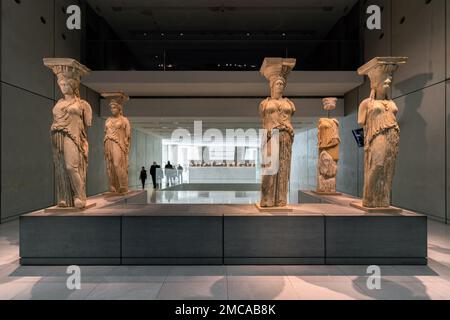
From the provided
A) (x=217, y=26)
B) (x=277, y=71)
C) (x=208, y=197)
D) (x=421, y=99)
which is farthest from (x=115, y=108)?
(x=421, y=99)

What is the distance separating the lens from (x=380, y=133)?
14.9 feet

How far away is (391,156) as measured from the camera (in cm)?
459

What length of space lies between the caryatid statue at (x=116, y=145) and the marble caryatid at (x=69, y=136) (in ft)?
7.00

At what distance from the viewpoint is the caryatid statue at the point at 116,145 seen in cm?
689

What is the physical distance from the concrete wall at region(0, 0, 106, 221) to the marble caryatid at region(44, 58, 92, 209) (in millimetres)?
3106

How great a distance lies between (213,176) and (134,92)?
1020 cm

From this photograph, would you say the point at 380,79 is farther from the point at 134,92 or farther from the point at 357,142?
the point at 134,92

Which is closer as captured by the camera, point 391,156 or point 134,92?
point 391,156

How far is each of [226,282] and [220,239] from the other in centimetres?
70

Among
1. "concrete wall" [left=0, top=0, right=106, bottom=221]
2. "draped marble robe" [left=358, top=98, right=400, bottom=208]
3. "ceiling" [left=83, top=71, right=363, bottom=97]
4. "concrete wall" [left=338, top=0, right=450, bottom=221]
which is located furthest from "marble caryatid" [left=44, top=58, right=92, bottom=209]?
"concrete wall" [left=338, top=0, right=450, bottom=221]

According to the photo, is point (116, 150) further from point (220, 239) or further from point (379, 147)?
point (379, 147)

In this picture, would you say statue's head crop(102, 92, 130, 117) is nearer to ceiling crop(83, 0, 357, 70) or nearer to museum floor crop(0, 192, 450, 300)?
ceiling crop(83, 0, 357, 70)

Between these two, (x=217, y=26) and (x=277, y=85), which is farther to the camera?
(x=217, y=26)
